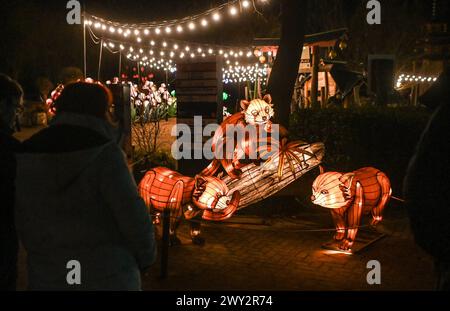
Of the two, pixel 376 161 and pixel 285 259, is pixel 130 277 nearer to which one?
pixel 285 259

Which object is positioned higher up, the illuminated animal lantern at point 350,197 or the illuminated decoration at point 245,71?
the illuminated decoration at point 245,71

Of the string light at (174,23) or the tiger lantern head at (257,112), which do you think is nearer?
the tiger lantern head at (257,112)

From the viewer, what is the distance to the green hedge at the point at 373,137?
32.1ft

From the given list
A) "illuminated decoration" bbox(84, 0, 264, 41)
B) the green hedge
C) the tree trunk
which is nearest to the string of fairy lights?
"illuminated decoration" bbox(84, 0, 264, 41)

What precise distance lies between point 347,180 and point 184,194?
7.21ft

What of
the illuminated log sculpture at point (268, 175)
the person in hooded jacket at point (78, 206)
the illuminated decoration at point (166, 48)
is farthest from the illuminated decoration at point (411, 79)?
the person in hooded jacket at point (78, 206)

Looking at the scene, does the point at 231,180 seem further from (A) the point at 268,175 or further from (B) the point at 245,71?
(B) the point at 245,71

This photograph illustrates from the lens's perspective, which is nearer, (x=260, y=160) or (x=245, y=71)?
(x=260, y=160)

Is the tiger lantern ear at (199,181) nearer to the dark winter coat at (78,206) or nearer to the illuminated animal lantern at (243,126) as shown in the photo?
the illuminated animal lantern at (243,126)

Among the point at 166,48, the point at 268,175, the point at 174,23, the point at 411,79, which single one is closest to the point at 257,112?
the point at 268,175

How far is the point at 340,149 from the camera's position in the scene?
10.3 m

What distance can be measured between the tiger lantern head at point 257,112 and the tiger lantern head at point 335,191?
46.7 inches

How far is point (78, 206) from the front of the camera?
8.75 ft

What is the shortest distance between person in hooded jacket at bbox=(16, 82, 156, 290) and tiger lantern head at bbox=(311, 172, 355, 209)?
420cm
